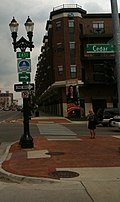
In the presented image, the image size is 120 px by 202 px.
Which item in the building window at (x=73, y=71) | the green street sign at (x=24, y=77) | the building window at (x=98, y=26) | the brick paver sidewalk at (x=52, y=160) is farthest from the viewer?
the building window at (x=98, y=26)

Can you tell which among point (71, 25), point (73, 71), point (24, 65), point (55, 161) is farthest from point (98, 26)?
point (55, 161)

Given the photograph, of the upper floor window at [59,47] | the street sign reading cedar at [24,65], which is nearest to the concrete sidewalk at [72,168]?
the street sign reading cedar at [24,65]

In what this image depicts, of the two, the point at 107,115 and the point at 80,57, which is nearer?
the point at 107,115

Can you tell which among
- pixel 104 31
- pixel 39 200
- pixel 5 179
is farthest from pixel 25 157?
pixel 104 31

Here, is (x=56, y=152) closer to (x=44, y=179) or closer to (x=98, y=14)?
(x=44, y=179)

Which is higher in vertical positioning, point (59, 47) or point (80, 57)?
point (59, 47)

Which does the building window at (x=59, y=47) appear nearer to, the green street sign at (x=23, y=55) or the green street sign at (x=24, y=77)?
the green street sign at (x=23, y=55)

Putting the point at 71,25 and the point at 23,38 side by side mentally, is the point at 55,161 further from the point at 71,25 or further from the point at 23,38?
the point at 71,25

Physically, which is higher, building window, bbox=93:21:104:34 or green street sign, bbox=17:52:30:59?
building window, bbox=93:21:104:34

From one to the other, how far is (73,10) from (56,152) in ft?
155

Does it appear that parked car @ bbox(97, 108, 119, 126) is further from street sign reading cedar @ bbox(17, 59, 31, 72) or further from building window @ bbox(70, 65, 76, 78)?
building window @ bbox(70, 65, 76, 78)

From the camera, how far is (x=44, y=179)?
9578mm

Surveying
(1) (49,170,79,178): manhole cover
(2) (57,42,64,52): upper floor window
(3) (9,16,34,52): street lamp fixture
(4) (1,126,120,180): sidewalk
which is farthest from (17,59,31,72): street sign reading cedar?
(2) (57,42,64,52): upper floor window

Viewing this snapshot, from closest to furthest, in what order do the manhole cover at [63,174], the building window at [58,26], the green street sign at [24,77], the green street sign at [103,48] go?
the manhole cover at [63,174]
the green street sign at [103,48]
the green street sign at [24,77]
the building window at [58,26]
